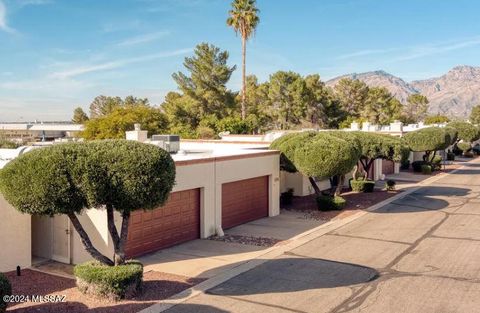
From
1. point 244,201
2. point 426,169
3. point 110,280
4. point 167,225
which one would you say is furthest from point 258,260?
point 426,169

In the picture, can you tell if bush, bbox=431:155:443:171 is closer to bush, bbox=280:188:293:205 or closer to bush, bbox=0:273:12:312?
bush, bbox=280:188:293:205

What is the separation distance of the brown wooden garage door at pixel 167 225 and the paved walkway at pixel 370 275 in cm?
403

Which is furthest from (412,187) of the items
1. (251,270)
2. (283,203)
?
(251,270)

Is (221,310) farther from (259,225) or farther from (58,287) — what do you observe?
(259,225)

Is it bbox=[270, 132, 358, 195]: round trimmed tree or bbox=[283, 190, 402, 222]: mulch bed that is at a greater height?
bbox=[270, 132, 358, 195]: round trimmed tree

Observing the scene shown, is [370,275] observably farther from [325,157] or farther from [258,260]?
[325,157]

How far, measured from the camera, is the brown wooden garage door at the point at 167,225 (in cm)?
1598

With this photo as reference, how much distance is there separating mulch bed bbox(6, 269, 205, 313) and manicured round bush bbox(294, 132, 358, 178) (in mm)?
10495

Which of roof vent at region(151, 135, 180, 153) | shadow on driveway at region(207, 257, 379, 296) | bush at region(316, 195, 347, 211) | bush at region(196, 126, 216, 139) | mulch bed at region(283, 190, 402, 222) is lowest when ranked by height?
shadow on driveway at region(207, 257, 379, 296)

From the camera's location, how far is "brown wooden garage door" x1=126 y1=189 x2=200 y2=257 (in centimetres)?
1598

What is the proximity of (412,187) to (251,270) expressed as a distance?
80.4 feet

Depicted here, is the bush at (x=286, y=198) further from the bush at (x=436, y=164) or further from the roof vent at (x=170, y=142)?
the bush at (x=436, y=164)

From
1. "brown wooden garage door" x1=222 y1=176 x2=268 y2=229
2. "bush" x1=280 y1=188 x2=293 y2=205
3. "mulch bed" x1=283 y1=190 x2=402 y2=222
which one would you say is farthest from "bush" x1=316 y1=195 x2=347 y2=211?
"brown wooden garage door" x1=222 y1=176 x2=268 y2=229

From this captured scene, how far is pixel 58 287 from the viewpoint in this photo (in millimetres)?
12734
